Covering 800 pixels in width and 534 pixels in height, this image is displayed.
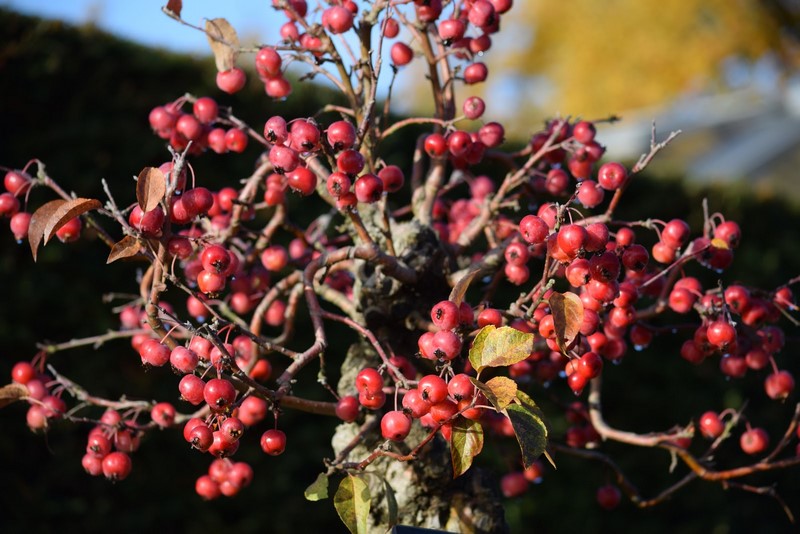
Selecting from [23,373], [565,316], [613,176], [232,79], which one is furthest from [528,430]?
[23,373]

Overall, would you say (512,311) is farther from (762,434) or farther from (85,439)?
(85,439)

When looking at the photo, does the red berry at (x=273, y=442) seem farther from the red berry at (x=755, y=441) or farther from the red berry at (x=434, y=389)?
the red berry at (x=755, y=441)

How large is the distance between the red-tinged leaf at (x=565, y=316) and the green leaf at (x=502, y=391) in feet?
0.31

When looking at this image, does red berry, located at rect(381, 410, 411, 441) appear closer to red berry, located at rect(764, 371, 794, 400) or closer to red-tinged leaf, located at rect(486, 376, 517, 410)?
red-tinged leaf, located at rect(486, 376, 517, 410)

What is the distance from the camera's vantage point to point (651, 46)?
16.9 m

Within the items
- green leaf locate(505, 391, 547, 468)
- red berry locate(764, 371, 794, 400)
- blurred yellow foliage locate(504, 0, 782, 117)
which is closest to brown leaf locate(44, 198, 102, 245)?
green leaf locate(505, 391, 547, 468)

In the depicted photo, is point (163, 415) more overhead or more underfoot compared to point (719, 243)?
more underfoot

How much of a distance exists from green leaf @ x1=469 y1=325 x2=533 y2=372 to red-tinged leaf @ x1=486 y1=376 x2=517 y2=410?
26 mm

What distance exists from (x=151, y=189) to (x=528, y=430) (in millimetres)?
589

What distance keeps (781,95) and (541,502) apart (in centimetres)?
1816

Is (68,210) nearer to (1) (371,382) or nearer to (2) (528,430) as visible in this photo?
(1) (371,382)

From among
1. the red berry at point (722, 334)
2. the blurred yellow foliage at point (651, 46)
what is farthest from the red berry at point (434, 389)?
the blurred yellow foliage at point (651, 46)

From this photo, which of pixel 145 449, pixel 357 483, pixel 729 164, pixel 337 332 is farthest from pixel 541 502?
pixel 729 164

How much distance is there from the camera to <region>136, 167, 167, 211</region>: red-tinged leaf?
3.35 feet
